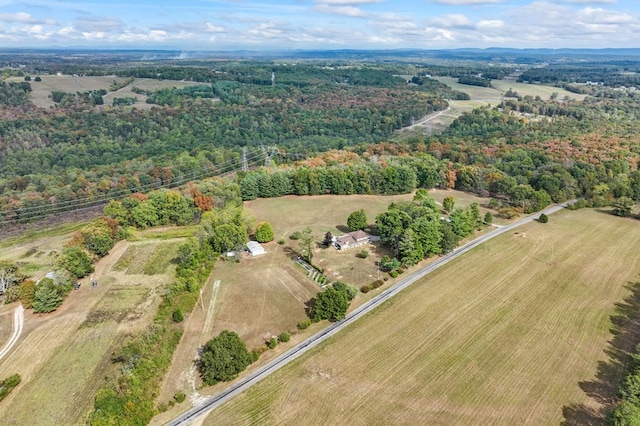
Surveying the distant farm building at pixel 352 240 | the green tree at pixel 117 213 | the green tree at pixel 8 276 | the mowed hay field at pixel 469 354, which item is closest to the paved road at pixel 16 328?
the green tree at pixel 8 276

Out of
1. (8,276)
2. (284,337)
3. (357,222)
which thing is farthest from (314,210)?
(8,276)

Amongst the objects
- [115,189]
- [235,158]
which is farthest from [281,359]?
[235,158]

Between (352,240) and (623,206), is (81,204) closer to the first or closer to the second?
(352,240)

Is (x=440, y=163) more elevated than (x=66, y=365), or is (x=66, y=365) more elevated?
(x=440, y=163)

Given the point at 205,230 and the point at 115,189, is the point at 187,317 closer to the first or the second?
the point at 205,230

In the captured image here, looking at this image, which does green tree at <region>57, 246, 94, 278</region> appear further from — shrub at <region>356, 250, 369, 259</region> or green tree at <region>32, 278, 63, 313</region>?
shrub at <region>356, 250, 369, 259</region>
